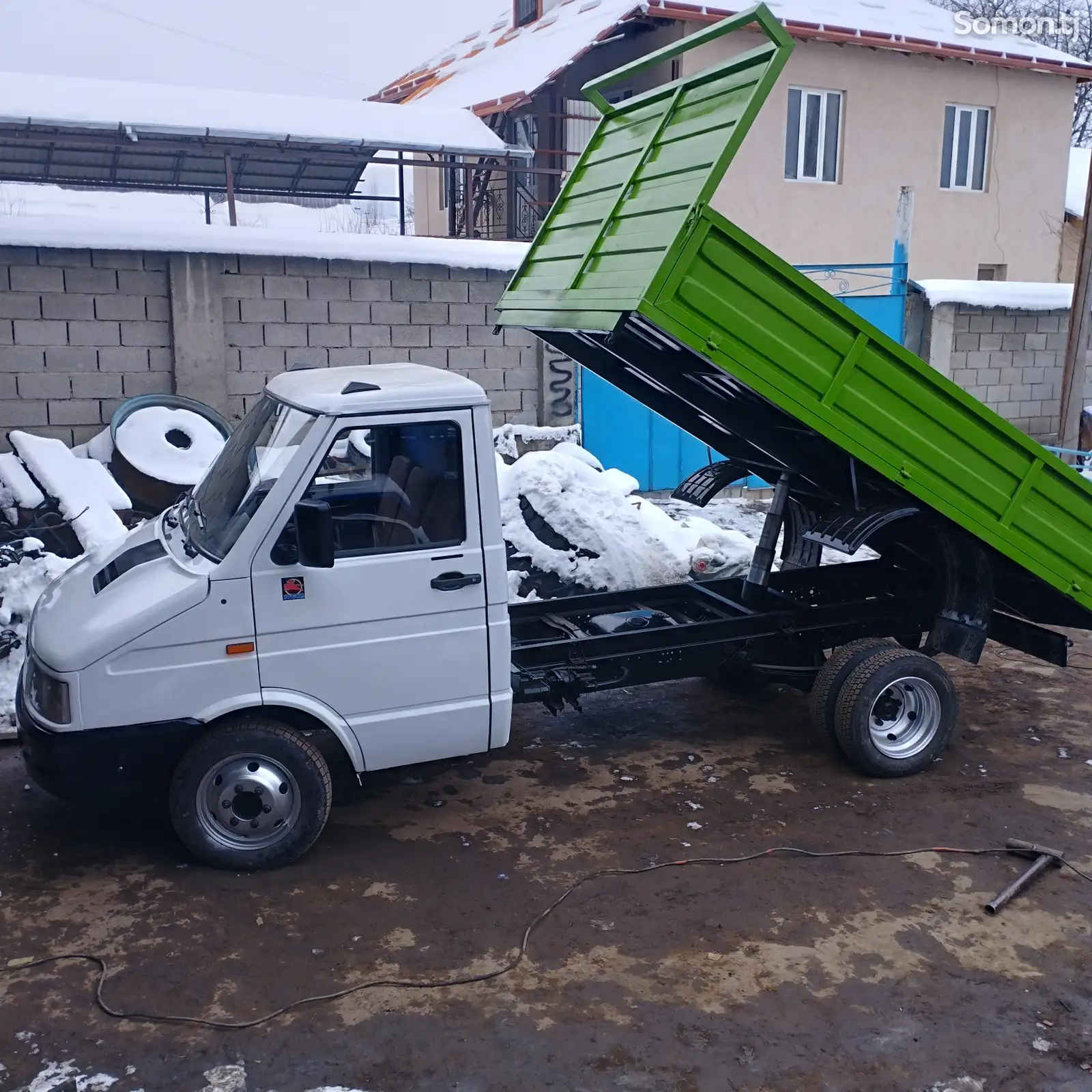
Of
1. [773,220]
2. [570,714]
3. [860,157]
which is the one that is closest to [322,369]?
[570,714]

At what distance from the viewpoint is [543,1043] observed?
12.1 feet

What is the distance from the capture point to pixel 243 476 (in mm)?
4848

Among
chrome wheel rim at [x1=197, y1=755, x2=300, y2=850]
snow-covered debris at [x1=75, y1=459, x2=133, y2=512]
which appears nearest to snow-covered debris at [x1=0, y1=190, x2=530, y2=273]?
snow-covered debris at [x1=75, y1=459, x2=133, y2=512]

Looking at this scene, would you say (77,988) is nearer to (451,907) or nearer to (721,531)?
(451,907)

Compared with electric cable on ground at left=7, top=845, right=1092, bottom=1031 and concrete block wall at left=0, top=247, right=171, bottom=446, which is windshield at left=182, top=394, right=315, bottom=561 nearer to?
electric cable on ground at left=7, top=845, right=1092, bottom=1031

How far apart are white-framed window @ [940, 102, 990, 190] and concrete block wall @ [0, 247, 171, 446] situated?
1613cm

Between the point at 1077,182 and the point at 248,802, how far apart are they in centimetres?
2633

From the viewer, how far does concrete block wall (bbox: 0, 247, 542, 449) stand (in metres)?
9.57

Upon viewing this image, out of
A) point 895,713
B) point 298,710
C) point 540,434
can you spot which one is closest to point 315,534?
point 298,710

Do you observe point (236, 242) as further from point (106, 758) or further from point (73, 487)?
point (106, 758)

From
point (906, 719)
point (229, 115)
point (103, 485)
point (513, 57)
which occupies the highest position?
point (513, 57)

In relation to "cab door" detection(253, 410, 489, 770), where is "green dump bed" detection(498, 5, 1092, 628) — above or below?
above

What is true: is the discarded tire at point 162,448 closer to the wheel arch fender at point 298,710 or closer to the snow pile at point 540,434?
the snow pile at point 540,434

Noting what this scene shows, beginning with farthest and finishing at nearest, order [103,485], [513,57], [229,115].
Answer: [513,57], [229,115], [103,485]
